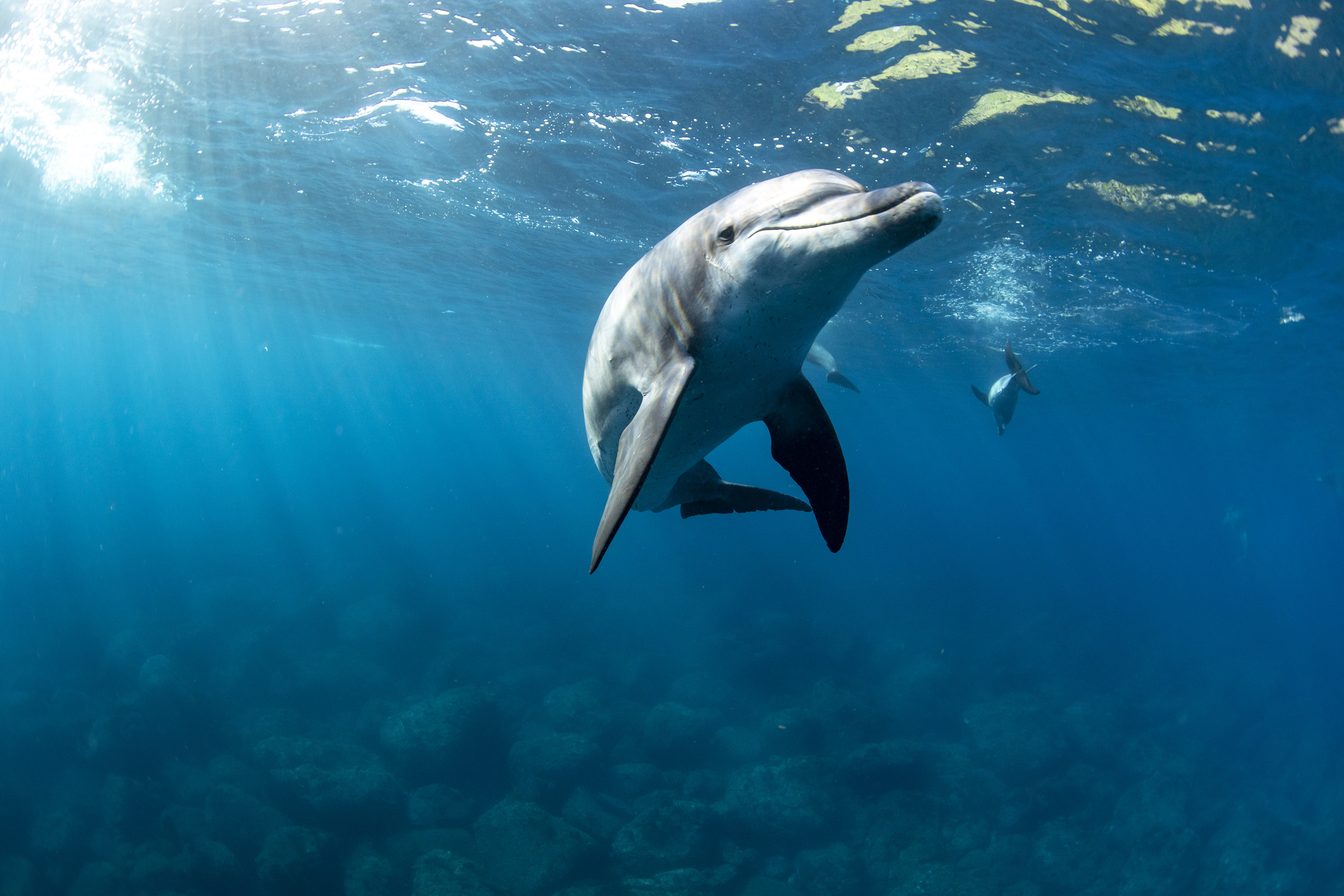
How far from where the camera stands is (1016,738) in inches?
642

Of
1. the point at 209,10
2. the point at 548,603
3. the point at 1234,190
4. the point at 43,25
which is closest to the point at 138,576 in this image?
the point at 548,603

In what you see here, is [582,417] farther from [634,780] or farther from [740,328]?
[740,328]

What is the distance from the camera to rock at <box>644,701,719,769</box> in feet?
48.0

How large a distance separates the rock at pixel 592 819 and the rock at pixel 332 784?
114 inches

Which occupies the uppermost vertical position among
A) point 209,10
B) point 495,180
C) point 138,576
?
point 209,10

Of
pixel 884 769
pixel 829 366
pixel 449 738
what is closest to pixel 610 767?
pixel 449 738

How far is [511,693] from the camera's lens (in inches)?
672

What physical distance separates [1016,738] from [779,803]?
762 cm

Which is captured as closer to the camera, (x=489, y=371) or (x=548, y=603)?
(x=548, y=603)

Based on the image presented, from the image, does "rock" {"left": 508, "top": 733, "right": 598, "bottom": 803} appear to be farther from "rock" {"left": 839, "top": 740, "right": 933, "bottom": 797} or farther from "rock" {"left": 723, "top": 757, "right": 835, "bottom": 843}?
"rock" {"left": 839, "top": 740, "right": 933, "bottom": 797}

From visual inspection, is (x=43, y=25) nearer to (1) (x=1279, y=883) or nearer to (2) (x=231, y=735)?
(2) (x=231, y=735)

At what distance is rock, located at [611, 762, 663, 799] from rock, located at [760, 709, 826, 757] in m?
2.63

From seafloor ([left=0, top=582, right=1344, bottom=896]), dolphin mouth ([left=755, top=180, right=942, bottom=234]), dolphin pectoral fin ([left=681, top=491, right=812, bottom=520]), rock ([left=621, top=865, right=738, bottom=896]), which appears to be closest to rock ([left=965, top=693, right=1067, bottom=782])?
seafloor ([left=0, top=582, right=1344, bottom=896])

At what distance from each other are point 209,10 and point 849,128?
9.85 meters
